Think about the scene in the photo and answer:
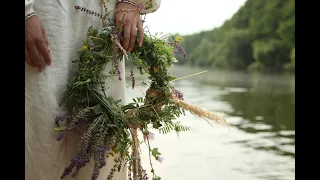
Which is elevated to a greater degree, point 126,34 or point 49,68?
point 126,34

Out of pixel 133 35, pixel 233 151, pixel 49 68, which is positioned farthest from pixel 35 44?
pixel 233 151

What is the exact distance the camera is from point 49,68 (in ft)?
4.63

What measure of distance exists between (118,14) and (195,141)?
3717 mm

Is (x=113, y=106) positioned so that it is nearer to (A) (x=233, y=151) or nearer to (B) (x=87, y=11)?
A: (B) (x=87, y=11)

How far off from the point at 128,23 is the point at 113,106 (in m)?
0.28

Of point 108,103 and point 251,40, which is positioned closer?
point 108,103

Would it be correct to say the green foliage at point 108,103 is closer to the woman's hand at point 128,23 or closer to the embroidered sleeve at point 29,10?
the woman's hand at point 128,23

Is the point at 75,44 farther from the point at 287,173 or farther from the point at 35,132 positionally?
the point at 287,173

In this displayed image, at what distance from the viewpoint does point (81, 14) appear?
150 cm

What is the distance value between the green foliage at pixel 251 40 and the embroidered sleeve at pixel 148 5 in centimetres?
2445

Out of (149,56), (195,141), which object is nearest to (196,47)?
(195,141)

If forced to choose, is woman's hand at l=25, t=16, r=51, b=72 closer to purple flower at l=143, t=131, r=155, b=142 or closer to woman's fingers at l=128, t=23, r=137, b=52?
woman's fingers at l=128, t=23, r=137, b=52

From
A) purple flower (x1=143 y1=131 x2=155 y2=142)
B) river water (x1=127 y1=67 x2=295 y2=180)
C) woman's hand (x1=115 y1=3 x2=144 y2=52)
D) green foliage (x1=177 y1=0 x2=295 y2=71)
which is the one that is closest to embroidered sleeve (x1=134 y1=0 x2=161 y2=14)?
woman's hand (x1=115 y1=3 x2=144 y2=52)
